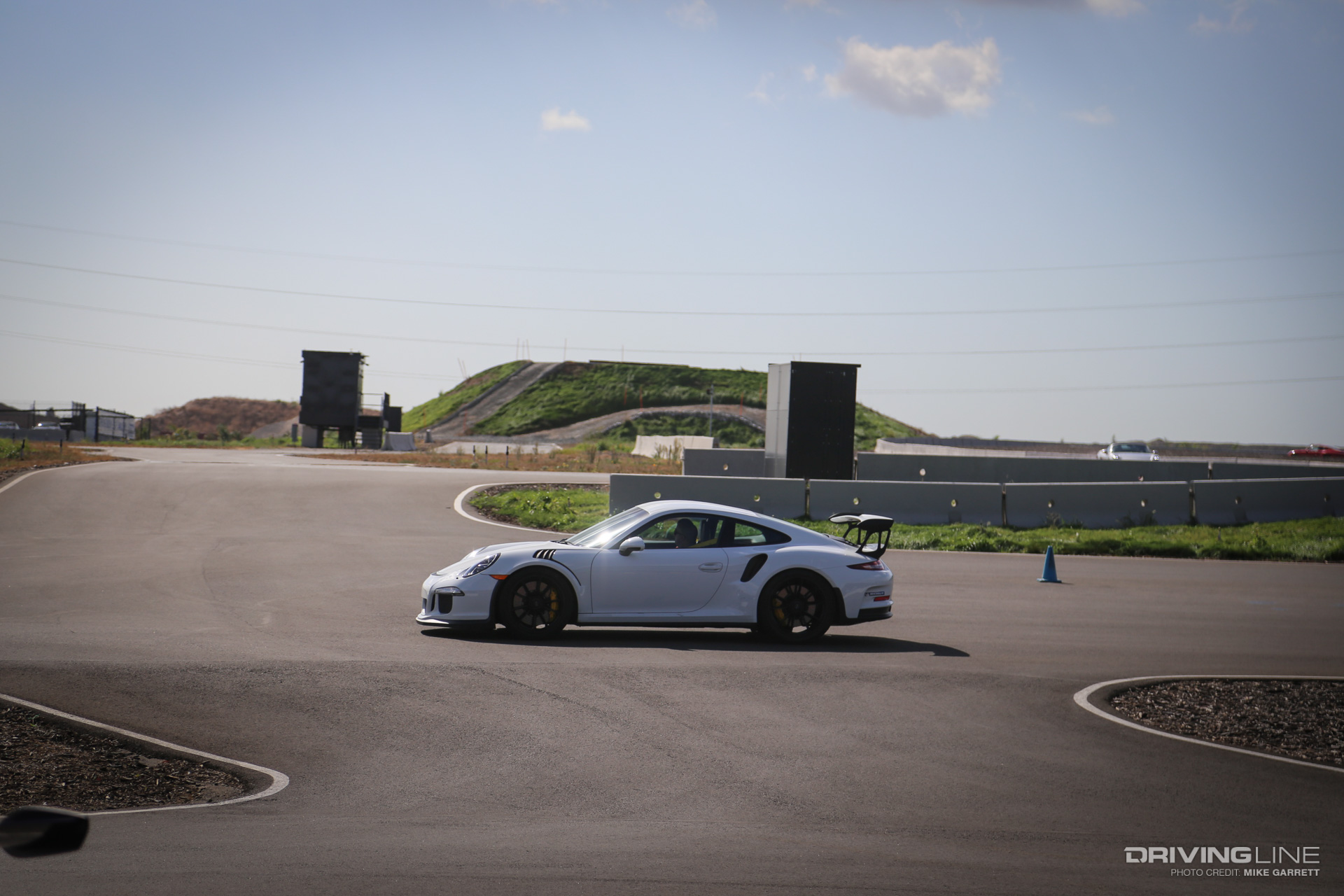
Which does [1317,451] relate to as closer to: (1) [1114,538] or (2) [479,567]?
(1) [1114,538]

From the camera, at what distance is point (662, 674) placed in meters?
8.84

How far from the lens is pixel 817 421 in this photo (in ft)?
93.6

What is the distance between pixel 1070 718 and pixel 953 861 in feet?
10.8

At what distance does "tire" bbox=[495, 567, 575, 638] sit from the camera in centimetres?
1026

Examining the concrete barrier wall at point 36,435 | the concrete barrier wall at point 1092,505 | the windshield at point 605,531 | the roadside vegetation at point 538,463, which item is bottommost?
the windshield at point 605,531

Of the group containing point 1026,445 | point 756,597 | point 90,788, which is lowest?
point 90,788

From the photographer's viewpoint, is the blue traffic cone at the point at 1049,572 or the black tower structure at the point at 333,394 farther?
the black tower structure at the point at 333,394

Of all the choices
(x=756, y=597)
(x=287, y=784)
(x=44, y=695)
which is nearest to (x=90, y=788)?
(x=287, y=784)

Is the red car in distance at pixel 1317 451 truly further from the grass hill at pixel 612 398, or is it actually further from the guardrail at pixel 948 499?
the guardrail at pixel 948 499

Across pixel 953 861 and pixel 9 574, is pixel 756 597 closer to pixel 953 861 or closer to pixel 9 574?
pixel 953 861

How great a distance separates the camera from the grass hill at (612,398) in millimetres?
96812

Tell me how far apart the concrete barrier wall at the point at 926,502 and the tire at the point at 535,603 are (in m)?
13.6

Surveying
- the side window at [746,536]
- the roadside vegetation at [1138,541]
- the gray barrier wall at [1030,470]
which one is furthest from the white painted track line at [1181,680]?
the gray barrier wall at [1030,470]

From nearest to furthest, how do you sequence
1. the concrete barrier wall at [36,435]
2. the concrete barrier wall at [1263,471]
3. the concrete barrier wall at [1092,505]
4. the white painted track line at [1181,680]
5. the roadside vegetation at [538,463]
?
the white painted track line at [1181,680], the concrete barrier wall at [1092,505], the concrete barrier wall at [1263,471], the roadside vegetation at [538,463], the concrete barrier wall at [36,435]
